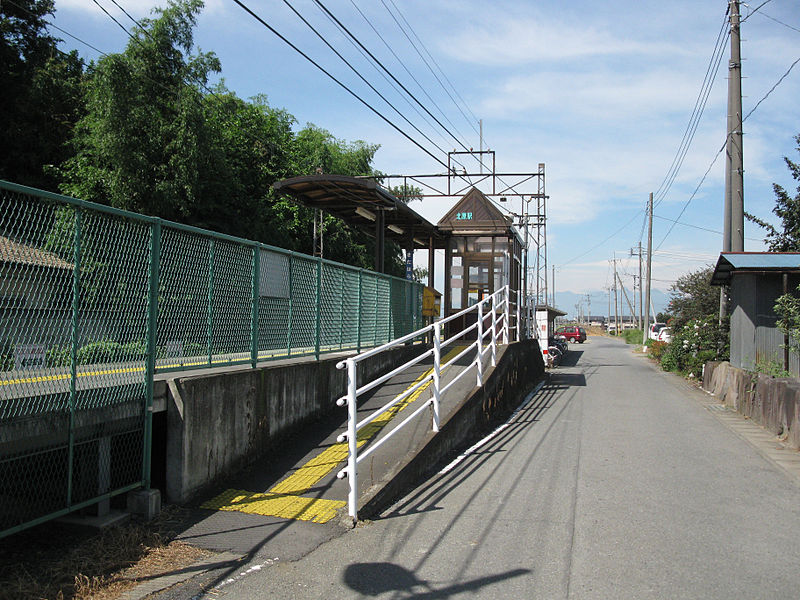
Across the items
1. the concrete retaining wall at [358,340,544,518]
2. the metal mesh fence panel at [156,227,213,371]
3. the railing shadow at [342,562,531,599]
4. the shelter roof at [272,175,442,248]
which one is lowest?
the railing shadow at [342,562,531,599]

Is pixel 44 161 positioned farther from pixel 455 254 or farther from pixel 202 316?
pixel 202 316

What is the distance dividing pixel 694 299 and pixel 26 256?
27271 millimetres

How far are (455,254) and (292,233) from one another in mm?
9048

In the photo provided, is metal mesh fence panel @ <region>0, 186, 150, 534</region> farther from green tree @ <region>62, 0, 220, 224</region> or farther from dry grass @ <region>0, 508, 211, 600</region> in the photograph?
green tree @ <region>62, 0, 220, 224</region>

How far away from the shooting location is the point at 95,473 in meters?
5.39

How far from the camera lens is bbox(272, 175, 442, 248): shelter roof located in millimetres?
12930

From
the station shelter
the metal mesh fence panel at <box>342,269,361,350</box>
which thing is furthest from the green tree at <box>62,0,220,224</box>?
the metal mesh fence panel at <box>342,269,361,350</box>

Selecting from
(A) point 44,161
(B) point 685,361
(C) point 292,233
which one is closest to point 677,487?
(B) point 685,361

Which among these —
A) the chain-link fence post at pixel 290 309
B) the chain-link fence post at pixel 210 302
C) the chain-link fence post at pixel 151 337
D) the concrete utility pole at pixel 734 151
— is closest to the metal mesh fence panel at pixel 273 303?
the chain-link fence post at pixel 290 309

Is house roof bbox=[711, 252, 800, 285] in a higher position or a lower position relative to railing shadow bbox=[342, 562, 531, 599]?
higher

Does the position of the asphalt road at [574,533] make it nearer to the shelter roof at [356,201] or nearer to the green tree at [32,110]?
the shelter roof at [356,201]

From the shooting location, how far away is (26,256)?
446cm

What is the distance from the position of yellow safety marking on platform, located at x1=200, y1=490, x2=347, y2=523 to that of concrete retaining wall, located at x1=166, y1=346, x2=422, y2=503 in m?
0.28

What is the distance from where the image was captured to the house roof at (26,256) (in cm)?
427
